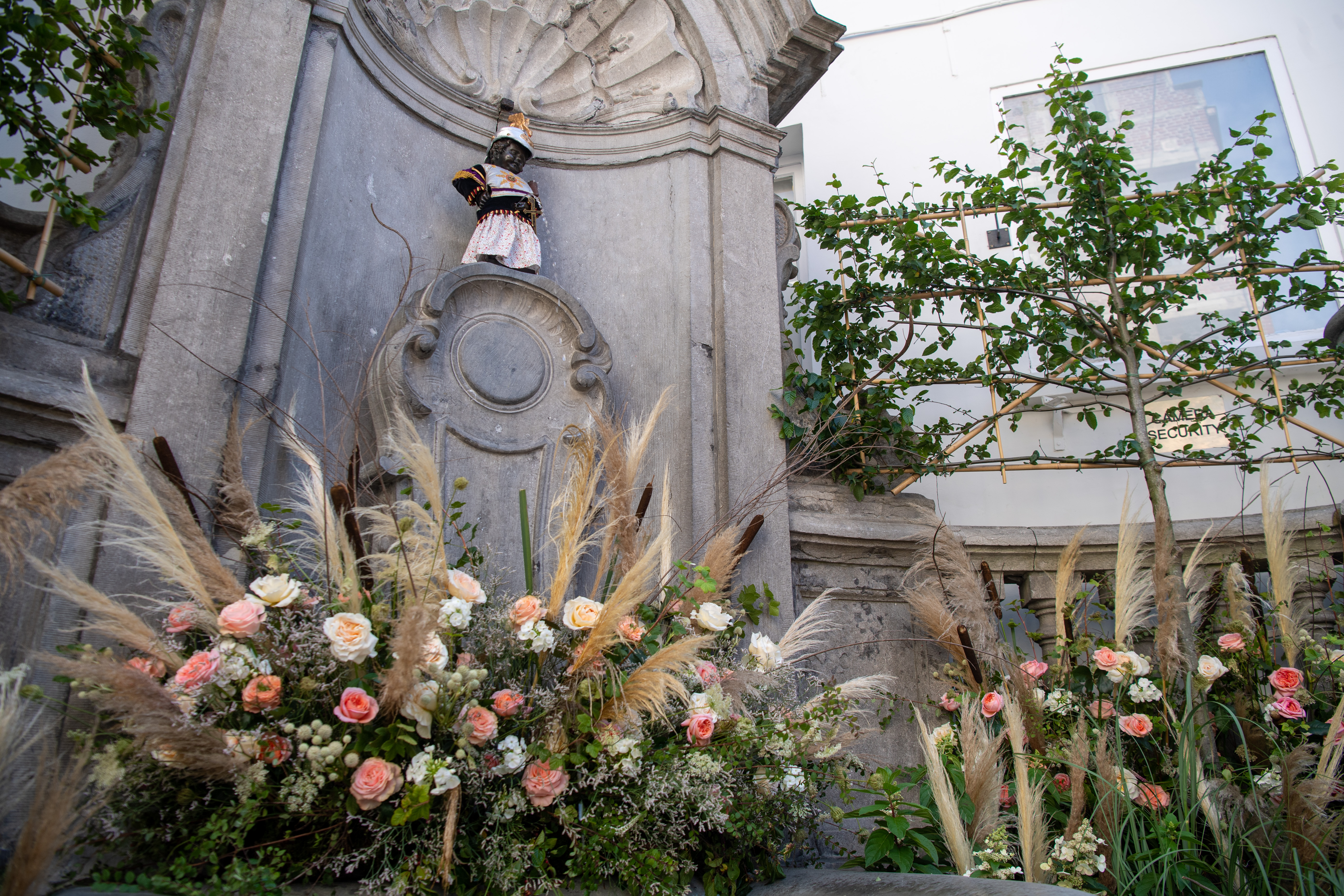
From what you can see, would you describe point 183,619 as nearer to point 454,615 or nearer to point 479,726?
point 454,615

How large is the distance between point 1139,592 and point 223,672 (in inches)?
100

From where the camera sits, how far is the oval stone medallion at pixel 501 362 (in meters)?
3.44

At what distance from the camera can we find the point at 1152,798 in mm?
2391

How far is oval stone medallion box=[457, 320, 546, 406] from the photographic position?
11.3ft

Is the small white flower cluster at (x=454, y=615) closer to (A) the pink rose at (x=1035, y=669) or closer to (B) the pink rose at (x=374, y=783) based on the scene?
(B) the pink rose at (x=374, y=783)

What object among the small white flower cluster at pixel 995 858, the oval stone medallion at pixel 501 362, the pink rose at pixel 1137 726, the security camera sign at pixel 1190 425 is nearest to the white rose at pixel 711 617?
the small white flower cluster at pixel 995 858

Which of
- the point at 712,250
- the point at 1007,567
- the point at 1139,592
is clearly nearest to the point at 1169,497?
the point at 1007,567

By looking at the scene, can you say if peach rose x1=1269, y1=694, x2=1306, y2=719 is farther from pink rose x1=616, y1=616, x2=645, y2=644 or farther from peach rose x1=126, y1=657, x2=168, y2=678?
peach rose x1=126, y1=657, x2=168, y2=678

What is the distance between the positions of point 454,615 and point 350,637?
223mm

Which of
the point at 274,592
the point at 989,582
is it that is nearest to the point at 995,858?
the point at 989,582

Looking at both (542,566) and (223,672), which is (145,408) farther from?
(542,566)

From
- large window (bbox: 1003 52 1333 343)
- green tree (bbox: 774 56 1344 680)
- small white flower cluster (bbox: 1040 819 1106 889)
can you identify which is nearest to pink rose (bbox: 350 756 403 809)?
small white flower cluster (bbox: 1040 819 1106 889)

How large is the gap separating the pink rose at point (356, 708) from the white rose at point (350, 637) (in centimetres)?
7

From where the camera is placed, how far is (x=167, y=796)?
1.90m
